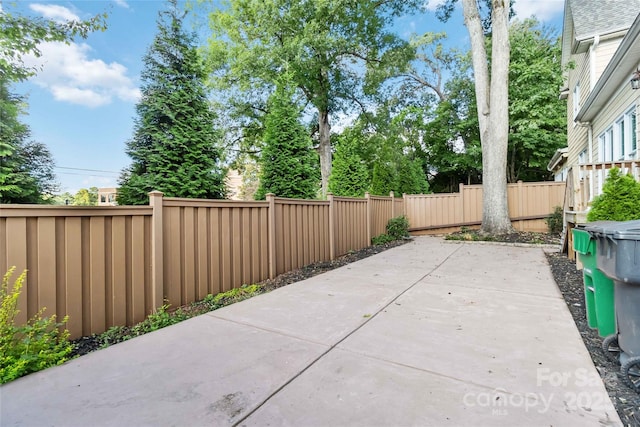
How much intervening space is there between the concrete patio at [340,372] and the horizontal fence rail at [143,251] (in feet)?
1.63

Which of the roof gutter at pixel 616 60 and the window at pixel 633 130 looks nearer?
the roof gutter at pixel 616 60

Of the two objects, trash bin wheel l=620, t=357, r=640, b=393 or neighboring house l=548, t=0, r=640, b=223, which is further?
neighboring house l=548, t=0, r=640, b=223

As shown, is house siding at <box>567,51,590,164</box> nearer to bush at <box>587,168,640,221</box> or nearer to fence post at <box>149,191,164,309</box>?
bush at <box>587,168,640,221</box>

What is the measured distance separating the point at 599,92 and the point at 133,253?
9441mm

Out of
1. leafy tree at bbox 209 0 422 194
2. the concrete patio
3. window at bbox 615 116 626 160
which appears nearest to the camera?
the concrete patio

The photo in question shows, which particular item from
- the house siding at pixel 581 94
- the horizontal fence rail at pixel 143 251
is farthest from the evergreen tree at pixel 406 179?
the horizontal fence rail at pixel 143 251

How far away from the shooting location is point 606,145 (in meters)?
7.83

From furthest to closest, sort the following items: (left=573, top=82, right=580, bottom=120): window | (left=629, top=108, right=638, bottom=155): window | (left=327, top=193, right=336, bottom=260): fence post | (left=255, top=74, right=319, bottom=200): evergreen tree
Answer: (left=573, top=82, right=580, bottom=120): window < (left=255, top=74, right=319, bottom=200): evergreen tree < (left=327, top=193, right=336, bottom=260): fence post < (left=629, top=108, right=638, bottom=155): window

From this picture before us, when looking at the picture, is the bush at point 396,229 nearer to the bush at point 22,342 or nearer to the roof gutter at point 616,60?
the roof gutter at point 616,60

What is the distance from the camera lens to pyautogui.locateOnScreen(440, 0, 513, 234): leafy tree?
8844 millimetres

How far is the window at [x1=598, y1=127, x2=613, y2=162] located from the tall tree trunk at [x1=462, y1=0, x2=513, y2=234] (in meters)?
2.14

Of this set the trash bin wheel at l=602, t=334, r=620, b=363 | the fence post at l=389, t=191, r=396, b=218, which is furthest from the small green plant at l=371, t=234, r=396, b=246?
the trash bin wheel at l=602, t=334, r=620, b=363

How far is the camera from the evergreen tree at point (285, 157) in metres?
6.43

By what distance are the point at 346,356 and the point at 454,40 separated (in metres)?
22.5
